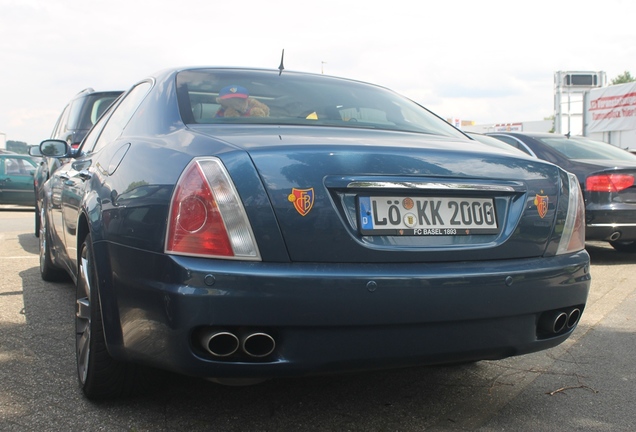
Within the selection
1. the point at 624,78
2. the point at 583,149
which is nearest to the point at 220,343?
the point at 583,149

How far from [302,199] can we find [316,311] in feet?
1.21

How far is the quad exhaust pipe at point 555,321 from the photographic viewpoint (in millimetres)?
2834

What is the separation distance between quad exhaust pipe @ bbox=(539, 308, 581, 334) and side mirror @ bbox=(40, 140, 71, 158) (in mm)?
3060

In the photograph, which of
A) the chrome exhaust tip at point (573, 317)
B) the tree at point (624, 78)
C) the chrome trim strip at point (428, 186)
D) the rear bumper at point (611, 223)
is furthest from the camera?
the tree at point (624, 78)

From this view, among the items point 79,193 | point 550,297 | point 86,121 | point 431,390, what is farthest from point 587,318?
point 86,121

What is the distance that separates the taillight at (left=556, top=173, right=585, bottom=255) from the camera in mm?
2908

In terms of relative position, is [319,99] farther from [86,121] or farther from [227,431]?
[86,121]

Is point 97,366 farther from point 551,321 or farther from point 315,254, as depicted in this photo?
point 551,321

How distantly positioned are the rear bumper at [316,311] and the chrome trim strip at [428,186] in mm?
270

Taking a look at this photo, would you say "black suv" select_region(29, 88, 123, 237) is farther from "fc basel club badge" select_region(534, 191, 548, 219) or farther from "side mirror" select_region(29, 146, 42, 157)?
"fc basel club badge" select_region(534, 191, 548, 219)

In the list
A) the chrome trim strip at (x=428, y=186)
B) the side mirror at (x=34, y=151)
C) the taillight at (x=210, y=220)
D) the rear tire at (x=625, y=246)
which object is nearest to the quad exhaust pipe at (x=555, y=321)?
the chrome trim strip at (x=428, y=186)

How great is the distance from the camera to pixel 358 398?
3.17 m

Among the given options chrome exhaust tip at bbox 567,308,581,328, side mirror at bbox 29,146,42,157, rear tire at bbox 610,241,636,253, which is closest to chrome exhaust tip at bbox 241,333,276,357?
chrome exhaust tip at bbox 567,308,581,328

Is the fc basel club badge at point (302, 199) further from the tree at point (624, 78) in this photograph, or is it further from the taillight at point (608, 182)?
the tree at point (624, 78)
